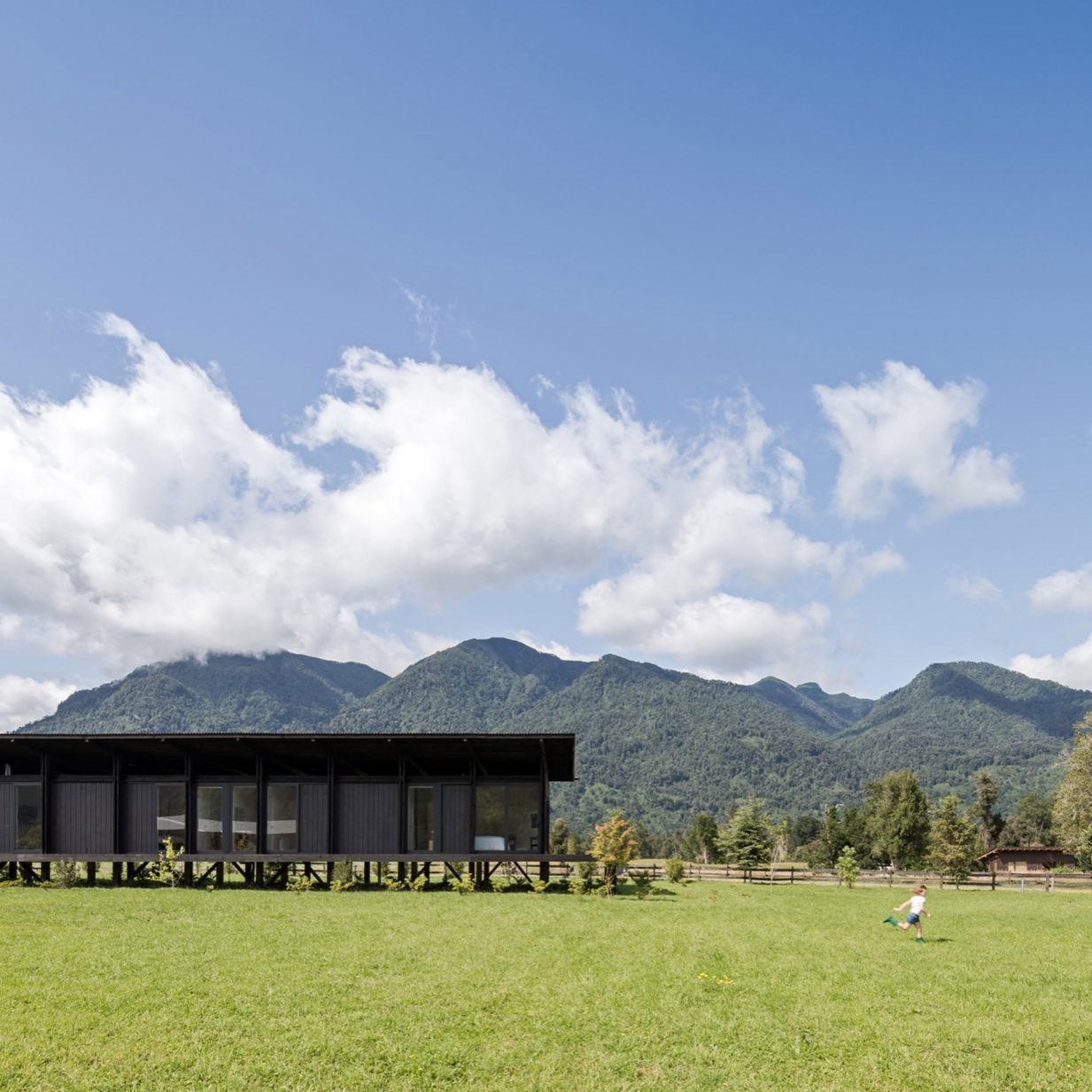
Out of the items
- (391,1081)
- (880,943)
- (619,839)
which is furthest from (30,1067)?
(619,839)

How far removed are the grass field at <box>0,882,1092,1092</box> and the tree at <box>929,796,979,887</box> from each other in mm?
26836

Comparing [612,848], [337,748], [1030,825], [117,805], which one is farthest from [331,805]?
[1030,825]

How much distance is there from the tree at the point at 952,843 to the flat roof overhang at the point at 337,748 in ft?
82.6

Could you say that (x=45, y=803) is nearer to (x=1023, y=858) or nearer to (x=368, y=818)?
(x=368, y=818)

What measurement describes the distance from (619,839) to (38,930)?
50.8ft

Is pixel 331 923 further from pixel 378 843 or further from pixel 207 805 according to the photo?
pixel 207 805

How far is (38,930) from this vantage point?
55.9ft

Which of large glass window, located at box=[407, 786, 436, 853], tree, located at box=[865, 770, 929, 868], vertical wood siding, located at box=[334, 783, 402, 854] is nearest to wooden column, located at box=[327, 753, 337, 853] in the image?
vertical wood siding, located at box=[334, 783, 402, 854]

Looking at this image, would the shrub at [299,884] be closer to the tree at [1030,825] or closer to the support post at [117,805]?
the support post at [117,805]

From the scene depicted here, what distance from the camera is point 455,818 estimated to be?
2869cm

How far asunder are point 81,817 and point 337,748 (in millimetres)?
8990

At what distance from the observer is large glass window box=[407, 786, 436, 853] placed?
93.8ft

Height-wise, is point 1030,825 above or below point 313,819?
below

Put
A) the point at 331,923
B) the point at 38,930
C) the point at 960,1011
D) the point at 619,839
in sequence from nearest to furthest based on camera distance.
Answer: the point at 960,1011
the point at 38,930
the point at 331,923
the point at 619,839
